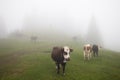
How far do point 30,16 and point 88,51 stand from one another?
12262cm

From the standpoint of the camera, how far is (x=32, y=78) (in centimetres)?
2253

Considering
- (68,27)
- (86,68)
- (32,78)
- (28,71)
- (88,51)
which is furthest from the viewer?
(68,27)

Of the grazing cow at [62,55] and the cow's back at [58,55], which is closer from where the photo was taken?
the grazing cow at [62,55]

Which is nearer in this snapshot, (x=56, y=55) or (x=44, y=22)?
(x=56, y=55)

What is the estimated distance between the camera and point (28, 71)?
2519 centimetres

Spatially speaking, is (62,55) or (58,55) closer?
(62,55)

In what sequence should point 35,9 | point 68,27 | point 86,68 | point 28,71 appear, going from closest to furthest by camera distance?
point 28,71
point 86,68
point 68,27
point 35,9

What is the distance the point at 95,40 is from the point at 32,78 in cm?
7023

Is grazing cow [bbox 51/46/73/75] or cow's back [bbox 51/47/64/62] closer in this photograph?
grazing cow [bbox 51/46/73/75]

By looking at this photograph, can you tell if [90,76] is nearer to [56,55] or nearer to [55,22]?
[56,55]

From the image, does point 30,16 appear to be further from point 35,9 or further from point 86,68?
point 86,68

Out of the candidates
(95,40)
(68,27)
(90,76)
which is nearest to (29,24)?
(68,27)

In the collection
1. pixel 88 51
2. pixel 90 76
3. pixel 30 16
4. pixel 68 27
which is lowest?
pixel 90 76

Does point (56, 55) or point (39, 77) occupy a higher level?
point (56, 55)
